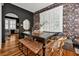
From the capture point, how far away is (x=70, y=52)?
1.99 meters

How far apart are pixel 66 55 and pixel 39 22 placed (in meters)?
0.86

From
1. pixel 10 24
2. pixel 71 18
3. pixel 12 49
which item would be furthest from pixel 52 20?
pixel 12 49

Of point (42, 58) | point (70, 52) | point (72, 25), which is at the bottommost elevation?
point (42, 58)

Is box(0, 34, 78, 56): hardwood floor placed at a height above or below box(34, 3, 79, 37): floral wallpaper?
below

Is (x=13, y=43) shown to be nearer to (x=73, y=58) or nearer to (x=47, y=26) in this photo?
(x=47, y=26)

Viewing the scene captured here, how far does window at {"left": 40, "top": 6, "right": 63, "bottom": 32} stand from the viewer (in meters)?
1.99

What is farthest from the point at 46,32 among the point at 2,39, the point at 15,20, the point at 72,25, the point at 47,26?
the point at 2,39

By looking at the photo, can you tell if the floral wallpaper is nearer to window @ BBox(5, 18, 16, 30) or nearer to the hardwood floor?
the hardwood floor

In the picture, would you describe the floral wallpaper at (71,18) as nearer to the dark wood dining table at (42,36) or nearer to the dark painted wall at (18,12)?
the dark wood dining table at (42,36)

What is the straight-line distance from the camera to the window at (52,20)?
1.99 m

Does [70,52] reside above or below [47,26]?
below

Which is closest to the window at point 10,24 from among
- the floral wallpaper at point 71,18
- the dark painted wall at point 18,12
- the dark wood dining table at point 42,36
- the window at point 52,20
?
the dark painted wall at point 18,12

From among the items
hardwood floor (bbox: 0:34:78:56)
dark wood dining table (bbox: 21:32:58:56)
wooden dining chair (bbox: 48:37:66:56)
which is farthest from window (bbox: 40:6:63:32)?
hardwood floor (bbox: 0:34:78:56)

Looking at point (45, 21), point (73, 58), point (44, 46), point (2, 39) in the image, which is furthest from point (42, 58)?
point (2, 39)
